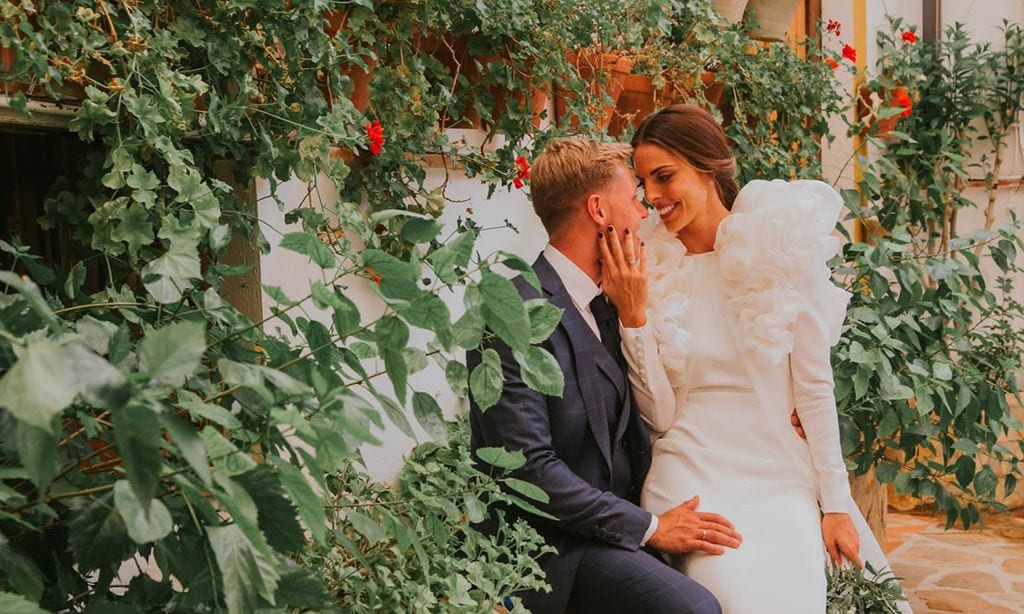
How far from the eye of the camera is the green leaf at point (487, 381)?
3.72 ft

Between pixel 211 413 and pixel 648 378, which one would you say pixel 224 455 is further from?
pixel 648 378

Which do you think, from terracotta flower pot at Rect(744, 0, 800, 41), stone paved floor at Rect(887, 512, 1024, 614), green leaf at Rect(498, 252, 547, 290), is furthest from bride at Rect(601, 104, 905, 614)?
terracotta flower pot at Rect(744, 0, 800, 41)

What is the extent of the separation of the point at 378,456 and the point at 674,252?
101cm

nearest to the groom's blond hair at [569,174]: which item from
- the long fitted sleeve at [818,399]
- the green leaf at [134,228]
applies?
the long fitted sleeve at [818,399]

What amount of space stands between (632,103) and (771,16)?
3.61ft

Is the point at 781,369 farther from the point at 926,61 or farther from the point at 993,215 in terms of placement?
the point at 993,215

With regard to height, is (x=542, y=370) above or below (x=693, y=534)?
above

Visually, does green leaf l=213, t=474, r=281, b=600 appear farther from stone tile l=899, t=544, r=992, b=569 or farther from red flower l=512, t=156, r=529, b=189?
stone tile l=899, t=544, r=992, b=569

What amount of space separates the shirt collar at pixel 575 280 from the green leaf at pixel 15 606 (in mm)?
1661

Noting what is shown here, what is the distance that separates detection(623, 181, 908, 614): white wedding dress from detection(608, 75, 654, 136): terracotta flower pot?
1196 mm

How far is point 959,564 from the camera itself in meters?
4.63

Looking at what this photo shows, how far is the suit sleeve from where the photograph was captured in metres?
2.09

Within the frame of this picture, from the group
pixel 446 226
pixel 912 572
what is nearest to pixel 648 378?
pixel 446 226

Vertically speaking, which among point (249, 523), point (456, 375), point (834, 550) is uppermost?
point (456, 375)
